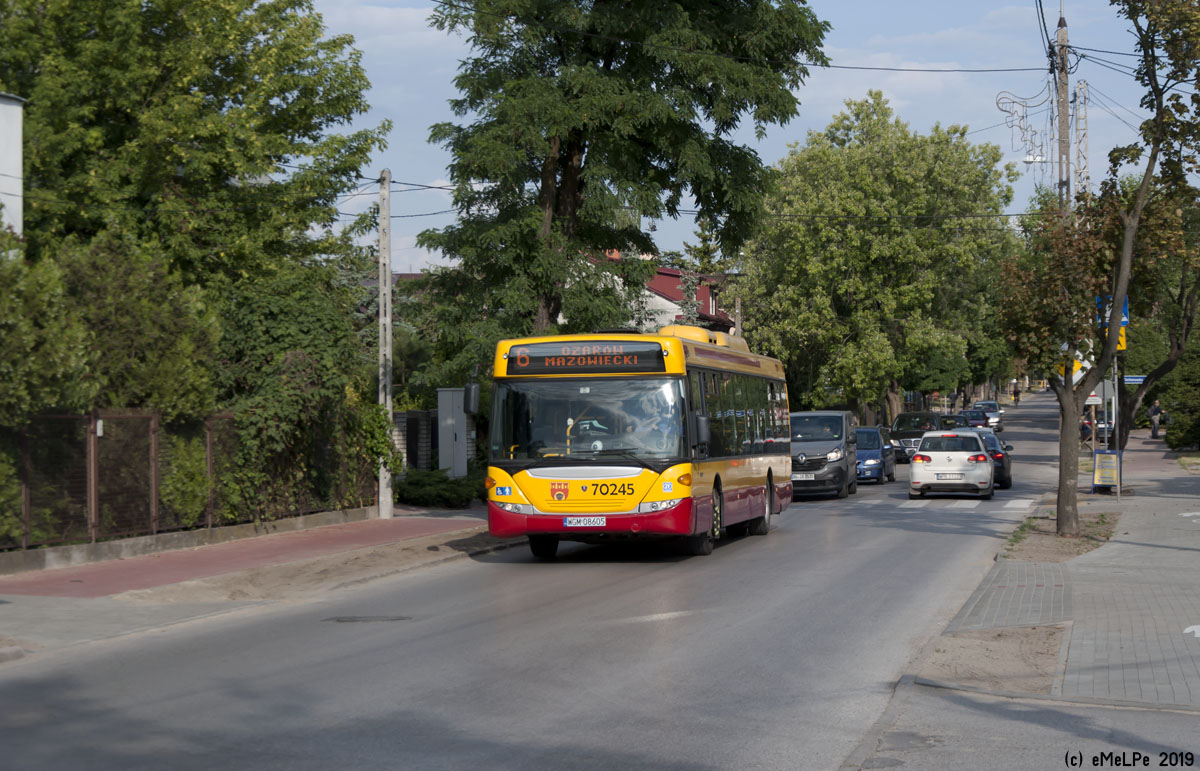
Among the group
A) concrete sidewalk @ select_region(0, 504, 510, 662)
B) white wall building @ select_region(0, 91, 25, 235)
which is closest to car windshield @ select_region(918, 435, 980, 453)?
concrete sidewalk @ select_region(0, 504, 510, 662)

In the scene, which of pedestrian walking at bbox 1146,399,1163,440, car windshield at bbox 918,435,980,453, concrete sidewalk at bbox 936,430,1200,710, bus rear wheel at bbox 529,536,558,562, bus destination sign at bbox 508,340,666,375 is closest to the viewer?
concrete sidewalk at bbox 936,430,1200,710

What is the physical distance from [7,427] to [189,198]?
13659mm

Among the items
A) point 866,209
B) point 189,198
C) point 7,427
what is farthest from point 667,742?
point 866,209

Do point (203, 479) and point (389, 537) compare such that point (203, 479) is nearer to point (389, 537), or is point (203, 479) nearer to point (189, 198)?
point (389, 537)

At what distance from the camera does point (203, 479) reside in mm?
19281

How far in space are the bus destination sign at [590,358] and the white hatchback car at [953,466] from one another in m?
13.9

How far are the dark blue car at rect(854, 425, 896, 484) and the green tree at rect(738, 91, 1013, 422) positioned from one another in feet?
49.8

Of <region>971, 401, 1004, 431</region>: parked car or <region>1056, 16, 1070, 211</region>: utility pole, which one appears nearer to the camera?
<region>1056, 16, 1070, 211</region>: utility pole

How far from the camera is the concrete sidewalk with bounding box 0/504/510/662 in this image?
11727mm

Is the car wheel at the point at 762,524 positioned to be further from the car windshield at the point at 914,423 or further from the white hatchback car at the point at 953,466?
the car windshield at the point at 914,423

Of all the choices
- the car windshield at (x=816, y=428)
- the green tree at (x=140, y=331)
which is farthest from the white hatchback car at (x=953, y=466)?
the green tree at (x=140, y=331)

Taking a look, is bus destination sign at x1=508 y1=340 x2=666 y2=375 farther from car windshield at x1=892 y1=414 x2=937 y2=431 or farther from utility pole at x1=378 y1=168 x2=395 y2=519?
car windshield at x1=892 y1=414 x2=937 y2=431

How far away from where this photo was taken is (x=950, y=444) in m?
29.6

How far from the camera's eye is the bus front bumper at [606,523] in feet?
53.4
